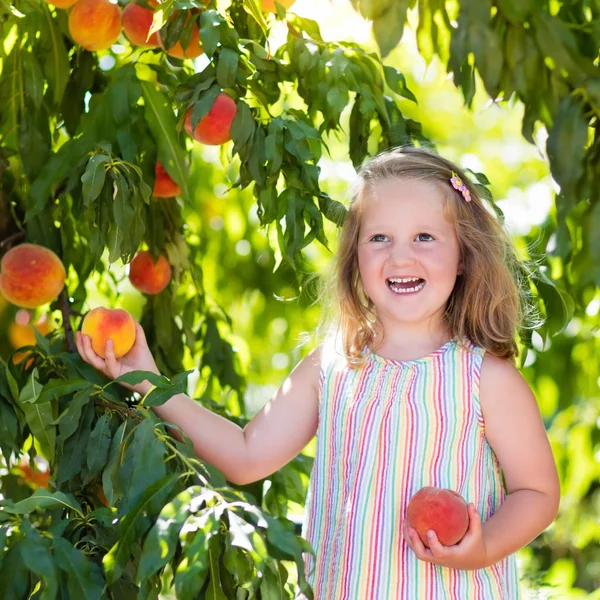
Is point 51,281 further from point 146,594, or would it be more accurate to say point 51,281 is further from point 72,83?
point 146,594

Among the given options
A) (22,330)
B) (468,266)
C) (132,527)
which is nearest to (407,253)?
(468,266)

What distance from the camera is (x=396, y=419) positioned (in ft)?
6.03

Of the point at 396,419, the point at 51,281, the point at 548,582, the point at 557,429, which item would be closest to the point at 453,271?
the point at 396,419

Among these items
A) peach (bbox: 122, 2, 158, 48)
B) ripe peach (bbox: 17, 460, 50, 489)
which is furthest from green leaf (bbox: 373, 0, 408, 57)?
ripe peach (bbox: 17, 460, 50, 489)

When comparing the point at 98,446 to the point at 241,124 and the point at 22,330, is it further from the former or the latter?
the point at 22,330

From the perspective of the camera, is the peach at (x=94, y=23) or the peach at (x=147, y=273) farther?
the peach at (x=147, y=273)

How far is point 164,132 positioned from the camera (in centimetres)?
190

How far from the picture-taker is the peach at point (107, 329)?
6.05ft

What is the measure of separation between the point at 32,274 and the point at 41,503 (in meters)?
0.80

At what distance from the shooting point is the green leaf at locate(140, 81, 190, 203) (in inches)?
74.9

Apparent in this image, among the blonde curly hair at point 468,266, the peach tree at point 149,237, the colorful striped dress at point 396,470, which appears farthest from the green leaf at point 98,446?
the blonde curly hair at point 468,266

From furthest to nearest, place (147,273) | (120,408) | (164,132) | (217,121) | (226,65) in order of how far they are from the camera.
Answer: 1. (147,273)
2. (164,132)
3. (217,121)
4. (226,65)
5. (120,408)

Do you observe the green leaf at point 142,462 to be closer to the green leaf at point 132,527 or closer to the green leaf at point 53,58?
the green leaf at point 132,527

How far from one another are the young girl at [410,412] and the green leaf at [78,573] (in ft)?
1.77
